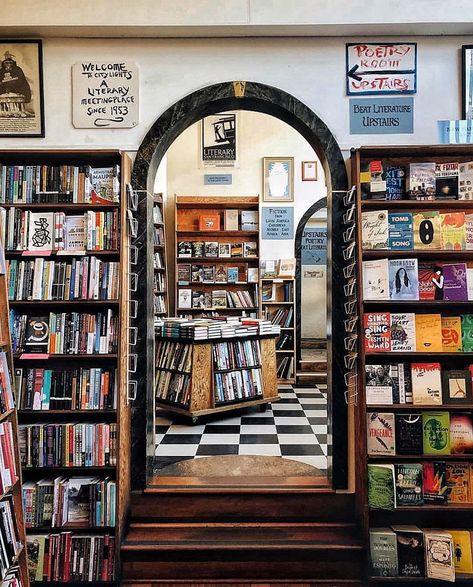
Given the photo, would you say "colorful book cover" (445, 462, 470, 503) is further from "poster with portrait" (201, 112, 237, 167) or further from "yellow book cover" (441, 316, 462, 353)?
"poster with portrait" (201, 112, 237, 167)

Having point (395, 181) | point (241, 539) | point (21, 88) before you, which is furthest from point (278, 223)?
point (241, 539)

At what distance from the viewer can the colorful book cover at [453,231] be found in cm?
279

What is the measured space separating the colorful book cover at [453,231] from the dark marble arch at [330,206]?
61cm

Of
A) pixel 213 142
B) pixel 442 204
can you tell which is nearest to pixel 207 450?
pixel 442 204

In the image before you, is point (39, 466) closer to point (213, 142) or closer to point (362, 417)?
point (362, 417)

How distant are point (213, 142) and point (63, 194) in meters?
4.77

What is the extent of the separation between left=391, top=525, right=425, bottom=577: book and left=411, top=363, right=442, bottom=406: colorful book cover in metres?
0.75

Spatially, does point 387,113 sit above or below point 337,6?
below

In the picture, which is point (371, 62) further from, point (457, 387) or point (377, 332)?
point (457, 387)

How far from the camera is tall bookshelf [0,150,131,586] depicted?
2.69m

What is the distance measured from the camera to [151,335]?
3125 millimetres

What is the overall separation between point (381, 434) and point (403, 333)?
612 millimetres

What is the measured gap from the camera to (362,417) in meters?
2.74

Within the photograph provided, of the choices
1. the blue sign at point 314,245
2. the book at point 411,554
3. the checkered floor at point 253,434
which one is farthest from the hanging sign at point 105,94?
the blue sign at point 314,245
